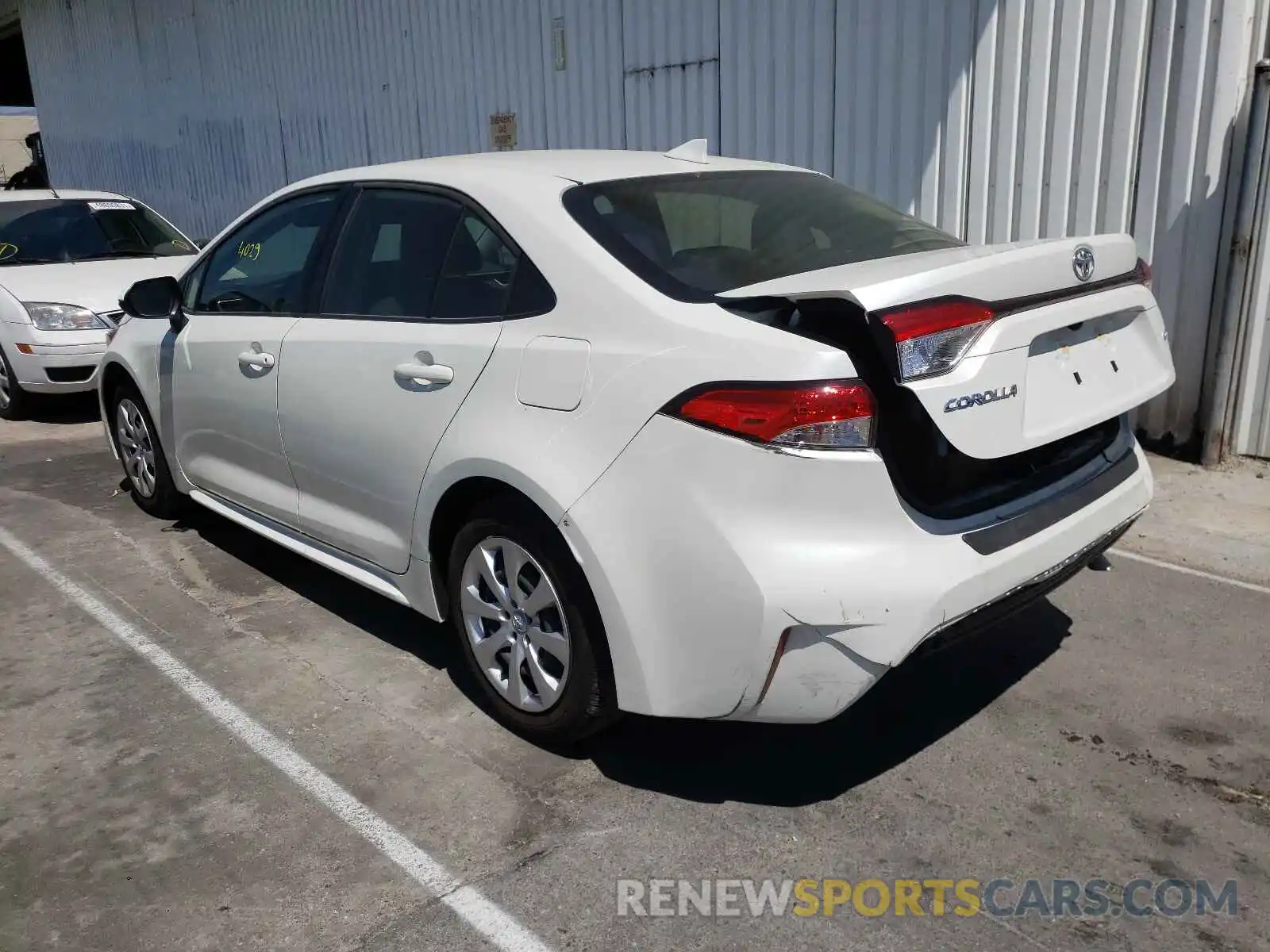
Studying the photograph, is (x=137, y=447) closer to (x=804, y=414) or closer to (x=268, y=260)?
(x=268, y=260)

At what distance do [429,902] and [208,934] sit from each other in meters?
0.51

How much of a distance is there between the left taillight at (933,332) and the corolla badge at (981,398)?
8 centimetres

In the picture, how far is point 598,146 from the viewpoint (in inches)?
368

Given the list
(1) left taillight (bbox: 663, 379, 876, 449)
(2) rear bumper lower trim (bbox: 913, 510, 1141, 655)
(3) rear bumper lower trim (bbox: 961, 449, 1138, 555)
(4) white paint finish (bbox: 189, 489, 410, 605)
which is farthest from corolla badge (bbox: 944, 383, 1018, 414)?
(4) white paint finish (bbox: 189, 489, 410, 605)

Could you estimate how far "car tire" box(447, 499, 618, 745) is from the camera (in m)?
3.02

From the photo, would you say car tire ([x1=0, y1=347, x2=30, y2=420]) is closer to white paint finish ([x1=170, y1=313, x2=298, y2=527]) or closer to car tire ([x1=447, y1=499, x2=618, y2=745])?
white paint finish ([x1=170, y1=313, x2=298, y2=527])

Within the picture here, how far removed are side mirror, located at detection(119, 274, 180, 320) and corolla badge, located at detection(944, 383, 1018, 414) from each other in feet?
11.7

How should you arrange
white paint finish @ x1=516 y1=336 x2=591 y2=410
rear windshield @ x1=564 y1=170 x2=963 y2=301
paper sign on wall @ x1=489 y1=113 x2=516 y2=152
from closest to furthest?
white paint finish @ x1=516 y1=336 x2=591 y2=410 → rear windshield @ x1=564 y1=170 x2=963 y2=301 → paper sign on wall @ x1=489 y1=113 x2=516 y2=152

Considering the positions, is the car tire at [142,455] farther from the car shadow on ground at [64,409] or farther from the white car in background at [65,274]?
the car shadow on ground at [64,409]

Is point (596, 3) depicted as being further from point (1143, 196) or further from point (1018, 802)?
point (1018, 802)

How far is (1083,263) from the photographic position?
3.07 meters

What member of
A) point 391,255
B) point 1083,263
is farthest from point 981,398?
point 391,255

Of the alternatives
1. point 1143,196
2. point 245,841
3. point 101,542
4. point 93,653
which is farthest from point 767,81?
point 245,841

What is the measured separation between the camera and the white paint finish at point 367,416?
337cm
